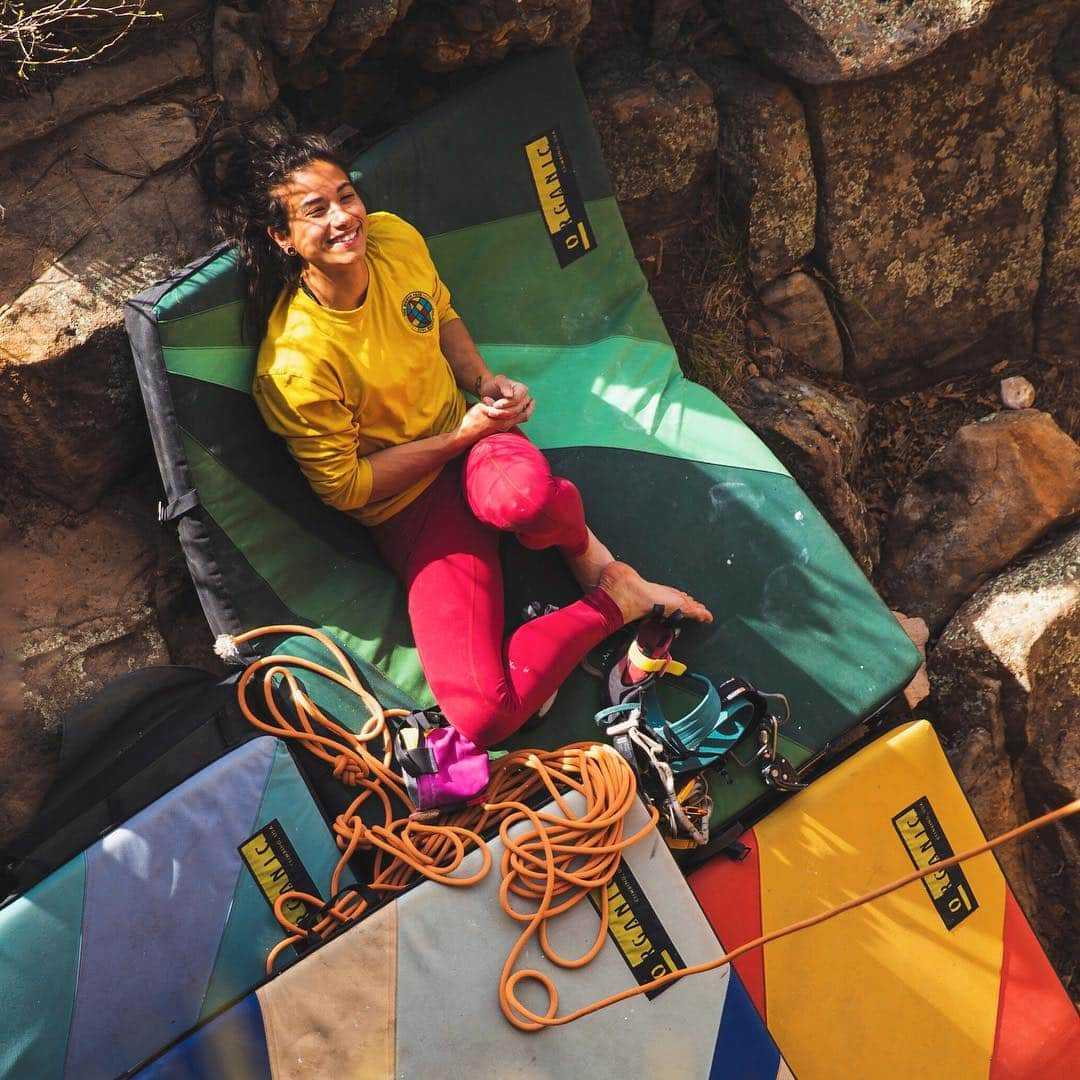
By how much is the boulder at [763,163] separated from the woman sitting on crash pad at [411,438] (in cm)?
122

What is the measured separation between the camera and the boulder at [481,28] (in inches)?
114

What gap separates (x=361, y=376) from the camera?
2.55m

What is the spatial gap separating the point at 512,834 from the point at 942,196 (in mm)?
2565

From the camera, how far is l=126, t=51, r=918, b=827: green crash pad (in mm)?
2631

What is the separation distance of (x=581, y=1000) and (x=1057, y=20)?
127 inches

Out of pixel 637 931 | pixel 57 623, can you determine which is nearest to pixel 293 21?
pixel 57 623

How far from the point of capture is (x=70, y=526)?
9.07 ft

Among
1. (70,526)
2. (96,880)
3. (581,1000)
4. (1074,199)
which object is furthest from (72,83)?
(1074,199)

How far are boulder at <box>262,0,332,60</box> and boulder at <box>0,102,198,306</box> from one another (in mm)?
302

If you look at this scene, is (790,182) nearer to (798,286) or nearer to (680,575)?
(798,286)

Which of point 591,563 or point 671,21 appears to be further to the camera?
point 671,21

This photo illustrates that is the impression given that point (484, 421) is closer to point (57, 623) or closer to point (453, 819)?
point (453, 819)

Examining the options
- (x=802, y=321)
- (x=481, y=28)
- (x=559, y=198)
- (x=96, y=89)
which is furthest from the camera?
(x=802, y=321)

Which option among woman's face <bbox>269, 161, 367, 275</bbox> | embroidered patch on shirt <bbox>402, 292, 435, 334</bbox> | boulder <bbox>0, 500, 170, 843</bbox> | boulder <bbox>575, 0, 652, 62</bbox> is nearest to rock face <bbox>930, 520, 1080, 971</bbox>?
embroidered patch on shirt <bbox>402, 292, 435, 334</bbox>
